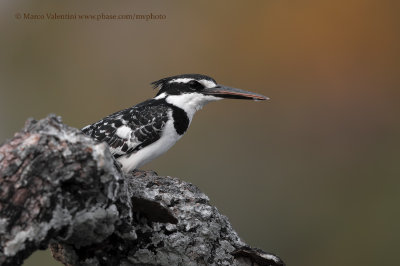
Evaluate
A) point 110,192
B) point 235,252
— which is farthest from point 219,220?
point 110,192

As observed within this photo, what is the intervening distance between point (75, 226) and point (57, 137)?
13.8 inches

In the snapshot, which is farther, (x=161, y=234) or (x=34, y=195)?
(x=161, y=234)

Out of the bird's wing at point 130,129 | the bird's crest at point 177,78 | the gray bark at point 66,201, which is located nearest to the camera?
the gray bark at point 66,201

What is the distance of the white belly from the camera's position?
138 inches

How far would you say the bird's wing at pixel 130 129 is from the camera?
11.4 ft

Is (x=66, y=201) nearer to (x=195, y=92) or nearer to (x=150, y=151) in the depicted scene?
(x=150, y=151)

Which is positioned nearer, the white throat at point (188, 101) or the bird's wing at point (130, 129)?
the bird's wing at point (130, 129)

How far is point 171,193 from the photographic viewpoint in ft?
9.07

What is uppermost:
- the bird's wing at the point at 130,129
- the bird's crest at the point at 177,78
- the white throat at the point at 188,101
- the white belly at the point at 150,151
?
the bird's crest at the point at 177,78

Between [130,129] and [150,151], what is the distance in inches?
7.9

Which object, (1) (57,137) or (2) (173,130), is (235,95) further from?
(1) (57,137)

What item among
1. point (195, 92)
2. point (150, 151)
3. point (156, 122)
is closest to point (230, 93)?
point (195, 92)

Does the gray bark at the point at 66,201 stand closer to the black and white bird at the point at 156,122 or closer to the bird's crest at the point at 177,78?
the black and white bird at the point at 156,122

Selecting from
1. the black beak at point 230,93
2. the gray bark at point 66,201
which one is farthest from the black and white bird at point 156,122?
the gray bark at point 66,201
